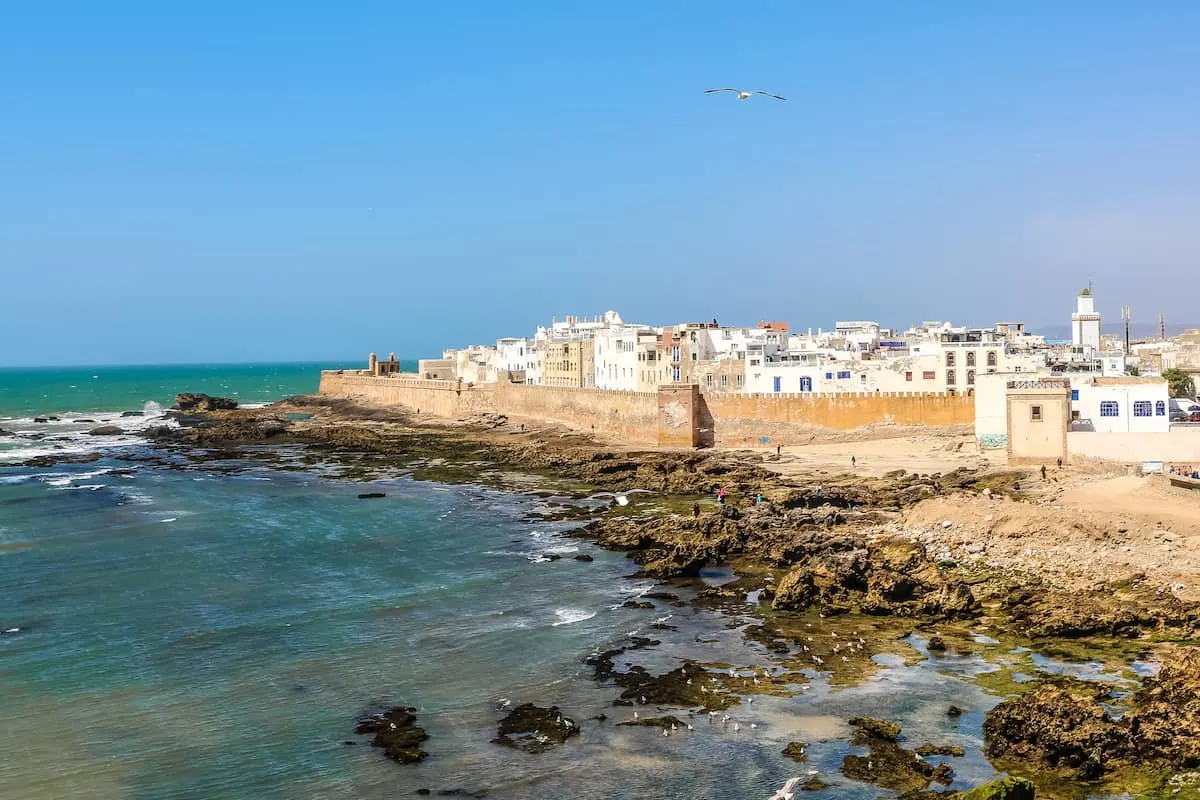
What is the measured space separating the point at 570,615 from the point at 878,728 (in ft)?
29.6

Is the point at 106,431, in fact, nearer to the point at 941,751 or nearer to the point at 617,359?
the point at 617,359

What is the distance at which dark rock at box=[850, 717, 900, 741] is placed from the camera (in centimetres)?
1591

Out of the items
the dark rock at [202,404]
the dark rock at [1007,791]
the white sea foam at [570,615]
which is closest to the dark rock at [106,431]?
the dark rock at [202,404]

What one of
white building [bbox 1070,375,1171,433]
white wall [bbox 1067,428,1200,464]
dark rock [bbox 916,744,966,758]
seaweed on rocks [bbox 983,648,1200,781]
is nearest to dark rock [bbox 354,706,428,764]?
dark rock [bbox 916,744,966,758]

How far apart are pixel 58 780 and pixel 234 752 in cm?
250

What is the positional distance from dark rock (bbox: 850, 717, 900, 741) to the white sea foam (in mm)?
8115

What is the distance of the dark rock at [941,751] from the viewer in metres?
15.2

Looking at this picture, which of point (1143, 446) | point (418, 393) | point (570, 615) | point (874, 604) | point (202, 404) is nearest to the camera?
point (874, 604)

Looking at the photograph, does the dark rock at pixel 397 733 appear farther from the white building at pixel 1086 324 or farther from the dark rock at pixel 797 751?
the white building at pixel 1086 324

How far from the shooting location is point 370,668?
20328 millimetres

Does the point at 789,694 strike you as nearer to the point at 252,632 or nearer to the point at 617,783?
the point at 617,783

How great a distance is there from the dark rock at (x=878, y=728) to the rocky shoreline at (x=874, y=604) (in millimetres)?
26

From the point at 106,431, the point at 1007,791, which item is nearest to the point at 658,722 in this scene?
the point at 1007,791

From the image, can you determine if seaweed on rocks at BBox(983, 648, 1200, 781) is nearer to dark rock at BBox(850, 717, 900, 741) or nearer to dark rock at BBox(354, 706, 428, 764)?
dark rock at BBox(850, 717, 900, 741)
